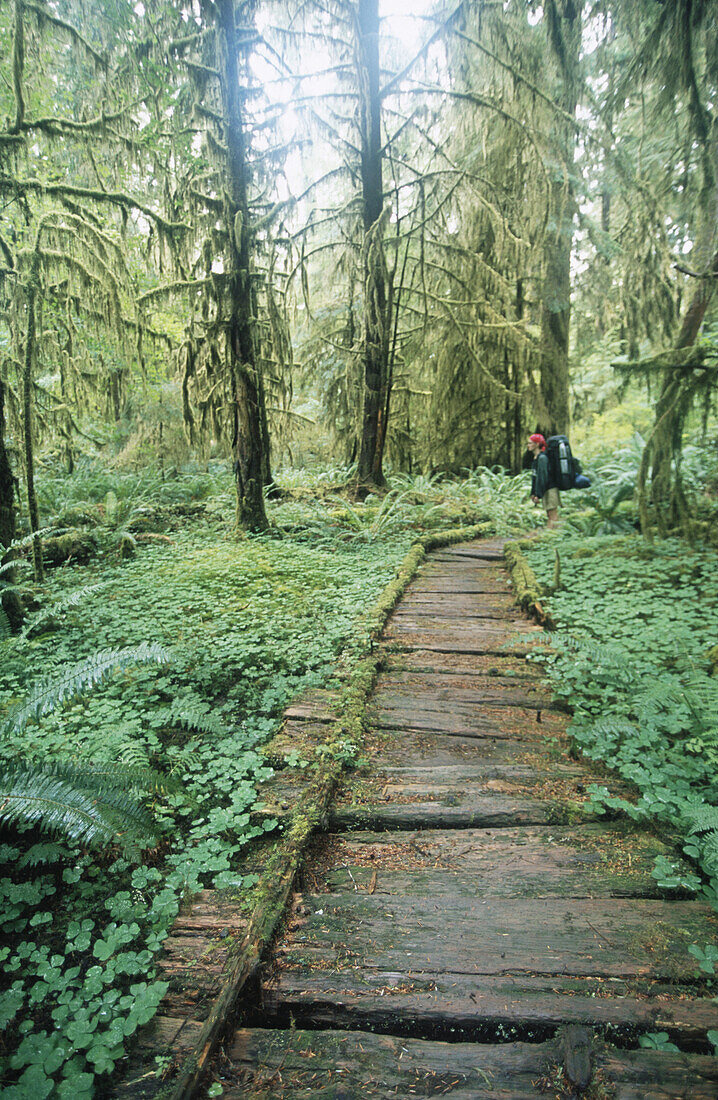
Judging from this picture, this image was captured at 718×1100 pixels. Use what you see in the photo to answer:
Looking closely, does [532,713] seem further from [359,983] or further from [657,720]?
[359,983]

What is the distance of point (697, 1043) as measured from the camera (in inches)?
A: 57.2

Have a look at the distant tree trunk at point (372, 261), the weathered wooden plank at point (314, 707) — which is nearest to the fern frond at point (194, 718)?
the weathered wooden plank at point (314, 707)

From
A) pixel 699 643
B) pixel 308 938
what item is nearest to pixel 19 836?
pixel 308 938

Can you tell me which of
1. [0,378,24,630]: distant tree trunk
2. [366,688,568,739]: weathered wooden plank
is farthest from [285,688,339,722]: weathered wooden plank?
[0,378,24,630]: distant tree trunk

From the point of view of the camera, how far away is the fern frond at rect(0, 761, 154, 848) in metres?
1.97

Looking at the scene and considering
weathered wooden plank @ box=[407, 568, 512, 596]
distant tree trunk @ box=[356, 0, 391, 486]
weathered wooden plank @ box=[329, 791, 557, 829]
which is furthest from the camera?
distant tree trunk @ box=[356, 0, 391, 486]

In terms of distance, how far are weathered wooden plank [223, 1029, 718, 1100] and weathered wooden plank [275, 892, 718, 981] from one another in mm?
240

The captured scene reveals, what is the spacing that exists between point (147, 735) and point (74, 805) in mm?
996

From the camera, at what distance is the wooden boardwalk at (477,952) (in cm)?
140

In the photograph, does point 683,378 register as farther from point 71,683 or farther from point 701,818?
point 71,683

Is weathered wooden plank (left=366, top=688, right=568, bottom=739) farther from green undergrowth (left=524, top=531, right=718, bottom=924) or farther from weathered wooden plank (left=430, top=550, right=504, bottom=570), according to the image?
weathered wooden plank (left=430, top=550, right=504, bottom=570)

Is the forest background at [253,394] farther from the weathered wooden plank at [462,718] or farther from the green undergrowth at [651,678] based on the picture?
the weathered wooden plank at [462,718]

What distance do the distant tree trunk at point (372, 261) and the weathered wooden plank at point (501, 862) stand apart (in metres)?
8.06

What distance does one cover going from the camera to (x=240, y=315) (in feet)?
23.8
